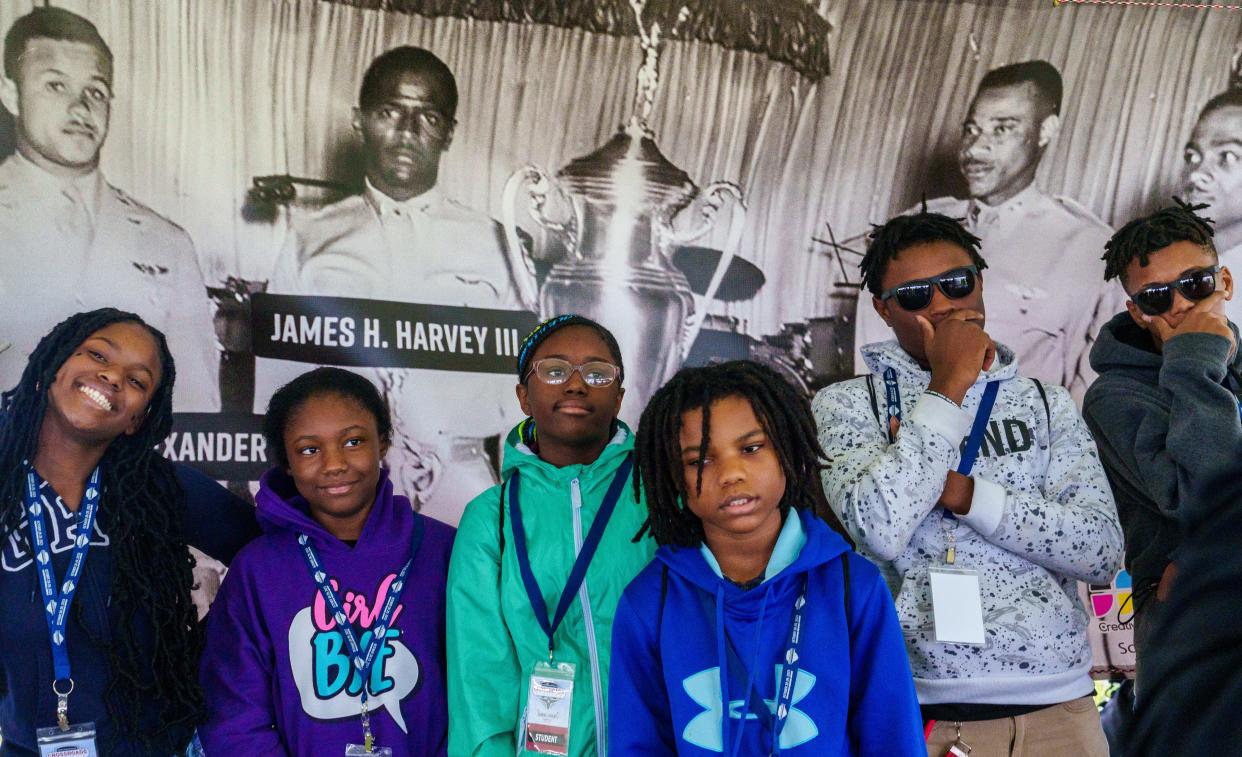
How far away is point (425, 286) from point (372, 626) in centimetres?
125

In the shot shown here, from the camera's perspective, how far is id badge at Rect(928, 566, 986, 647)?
2.07m

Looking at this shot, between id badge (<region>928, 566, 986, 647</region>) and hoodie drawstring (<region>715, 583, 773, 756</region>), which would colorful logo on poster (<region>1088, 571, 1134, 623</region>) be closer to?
id badge (<region>928, 566, 986, 647</region>)

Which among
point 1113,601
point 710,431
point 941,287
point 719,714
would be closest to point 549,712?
point 719,714

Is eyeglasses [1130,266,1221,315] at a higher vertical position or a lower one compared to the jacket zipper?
higher

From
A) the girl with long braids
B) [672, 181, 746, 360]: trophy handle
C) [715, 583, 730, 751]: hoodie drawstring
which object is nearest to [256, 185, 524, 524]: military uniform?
[672, 181, 746, 360]: trophy handle

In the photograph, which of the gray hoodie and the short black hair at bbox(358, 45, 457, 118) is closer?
the gray hoodie

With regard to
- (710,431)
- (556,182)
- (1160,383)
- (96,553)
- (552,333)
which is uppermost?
(556,182)

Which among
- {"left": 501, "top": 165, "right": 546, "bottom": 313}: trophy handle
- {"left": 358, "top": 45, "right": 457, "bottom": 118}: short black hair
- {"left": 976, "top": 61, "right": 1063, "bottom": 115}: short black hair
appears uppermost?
{"left": 976, "top": 61, "right": 1063, "bottom": 115}: short black hair

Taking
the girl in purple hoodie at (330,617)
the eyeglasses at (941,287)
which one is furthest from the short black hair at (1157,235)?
the girl in purple hoodie at (330,617)

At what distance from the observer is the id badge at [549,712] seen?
2154 mm

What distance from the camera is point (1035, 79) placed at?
3.54 m

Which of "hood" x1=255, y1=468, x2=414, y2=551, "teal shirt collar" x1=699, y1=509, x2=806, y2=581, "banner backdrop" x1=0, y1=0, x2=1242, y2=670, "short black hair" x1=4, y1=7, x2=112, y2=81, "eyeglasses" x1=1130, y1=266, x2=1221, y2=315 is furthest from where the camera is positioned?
"banner backdrop" x1=0, y1=0, x2=1242, y2=670

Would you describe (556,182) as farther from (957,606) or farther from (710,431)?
(957,606)

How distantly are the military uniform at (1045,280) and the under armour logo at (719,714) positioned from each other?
80.8 inches
